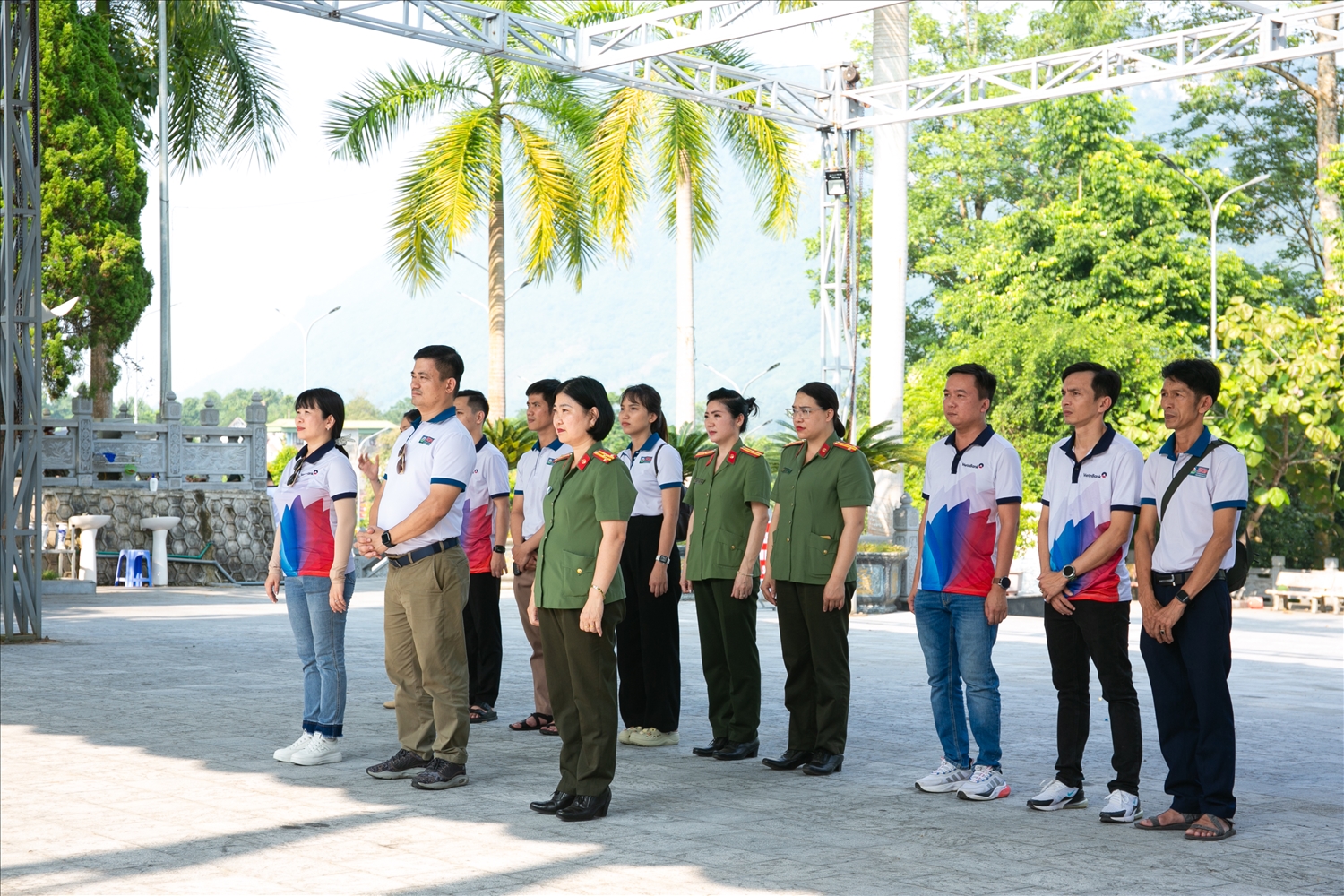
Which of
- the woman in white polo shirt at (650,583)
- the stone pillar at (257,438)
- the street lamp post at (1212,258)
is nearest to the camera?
the woman in white polo shirt at (650,583)

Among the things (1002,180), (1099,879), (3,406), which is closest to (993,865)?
(1099,879)

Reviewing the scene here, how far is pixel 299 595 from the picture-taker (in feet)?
22.1

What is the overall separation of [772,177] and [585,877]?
20.1 meters

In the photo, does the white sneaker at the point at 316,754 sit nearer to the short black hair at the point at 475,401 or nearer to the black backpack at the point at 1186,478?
the short black hair at the point at 475,401

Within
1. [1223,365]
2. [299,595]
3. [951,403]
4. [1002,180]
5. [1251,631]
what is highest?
[1002,180]

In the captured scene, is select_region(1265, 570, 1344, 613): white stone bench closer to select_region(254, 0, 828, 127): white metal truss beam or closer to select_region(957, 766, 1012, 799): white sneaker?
select_region(254, 0, 828, 127): white metal truss beam

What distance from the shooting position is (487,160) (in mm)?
24188

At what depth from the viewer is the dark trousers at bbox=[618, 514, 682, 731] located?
7391 mm

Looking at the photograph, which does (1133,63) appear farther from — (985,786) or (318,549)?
(318,549)

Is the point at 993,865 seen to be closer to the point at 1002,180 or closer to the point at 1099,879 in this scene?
the point at 1099,879

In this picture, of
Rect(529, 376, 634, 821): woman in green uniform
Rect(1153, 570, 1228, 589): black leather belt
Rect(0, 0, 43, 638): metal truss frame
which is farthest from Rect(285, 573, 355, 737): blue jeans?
Rect(0, 0, 43, 638): metal truss frame

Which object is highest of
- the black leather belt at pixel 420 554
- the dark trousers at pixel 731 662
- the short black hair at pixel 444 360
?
the short black hair at pixel 444 360

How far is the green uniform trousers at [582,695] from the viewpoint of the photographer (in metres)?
5.74

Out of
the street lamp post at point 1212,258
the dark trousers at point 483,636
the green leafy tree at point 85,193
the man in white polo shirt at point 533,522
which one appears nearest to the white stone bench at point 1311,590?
the street lamp post at point 1212,258
